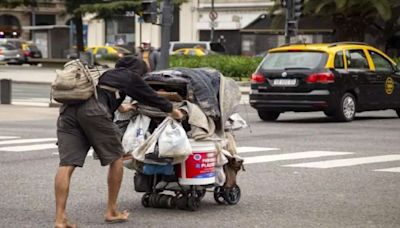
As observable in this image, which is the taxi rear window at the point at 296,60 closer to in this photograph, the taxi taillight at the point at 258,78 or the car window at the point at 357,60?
the taxi taillight at the point at 258,78

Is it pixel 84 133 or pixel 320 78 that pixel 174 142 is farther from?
pixel 320 78

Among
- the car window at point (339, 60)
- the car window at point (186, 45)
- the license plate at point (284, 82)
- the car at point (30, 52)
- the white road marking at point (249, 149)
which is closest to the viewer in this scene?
the white road marking at point (249, 149)

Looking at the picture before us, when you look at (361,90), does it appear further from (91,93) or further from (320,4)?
(320,4)

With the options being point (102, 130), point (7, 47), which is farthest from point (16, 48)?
point (102, 130)

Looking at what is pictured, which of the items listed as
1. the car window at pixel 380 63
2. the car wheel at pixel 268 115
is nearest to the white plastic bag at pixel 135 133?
the car wheel at pixel 268 115

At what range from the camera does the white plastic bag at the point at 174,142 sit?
26.3ft

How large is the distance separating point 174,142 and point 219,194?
1057 mm

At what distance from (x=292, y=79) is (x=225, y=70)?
691 inches

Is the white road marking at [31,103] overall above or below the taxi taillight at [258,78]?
below

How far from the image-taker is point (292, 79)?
18.5 meters

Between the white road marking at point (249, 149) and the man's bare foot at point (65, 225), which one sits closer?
the man's bare foot at point (65, 225)

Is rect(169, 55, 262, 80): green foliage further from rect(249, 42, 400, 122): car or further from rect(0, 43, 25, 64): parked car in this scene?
rect(0, 43, 25, 64): parked car

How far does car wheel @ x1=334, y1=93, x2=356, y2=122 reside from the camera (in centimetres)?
1862

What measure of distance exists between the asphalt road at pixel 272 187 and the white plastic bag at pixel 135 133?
629 millimetres
